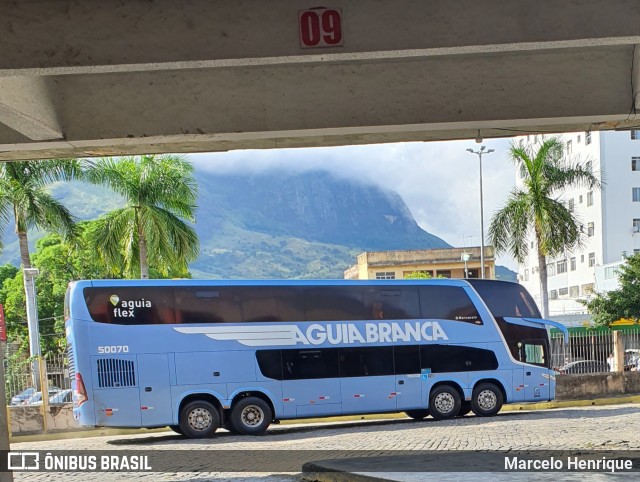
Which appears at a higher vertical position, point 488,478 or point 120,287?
point 120,287

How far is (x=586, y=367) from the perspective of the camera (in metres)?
29.7

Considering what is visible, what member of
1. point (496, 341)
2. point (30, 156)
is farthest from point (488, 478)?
point (496, 341)

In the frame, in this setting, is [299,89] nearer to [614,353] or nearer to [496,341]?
[496,341]

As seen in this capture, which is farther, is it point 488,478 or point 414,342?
point 414,342

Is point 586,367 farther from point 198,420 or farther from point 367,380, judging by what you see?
point 198,420

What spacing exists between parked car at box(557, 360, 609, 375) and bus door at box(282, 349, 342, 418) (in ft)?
35.3

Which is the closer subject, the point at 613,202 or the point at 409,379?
the point at 409,379

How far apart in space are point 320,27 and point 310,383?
15407mm

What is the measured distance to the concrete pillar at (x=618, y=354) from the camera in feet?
96.0

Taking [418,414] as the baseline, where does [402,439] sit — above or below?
above

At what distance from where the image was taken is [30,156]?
37.1ft

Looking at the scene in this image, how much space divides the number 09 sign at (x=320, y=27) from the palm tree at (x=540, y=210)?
31323mm

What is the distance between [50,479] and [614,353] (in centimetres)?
2166

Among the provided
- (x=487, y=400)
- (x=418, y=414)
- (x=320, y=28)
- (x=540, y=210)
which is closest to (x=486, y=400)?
(x=487, y=400)
